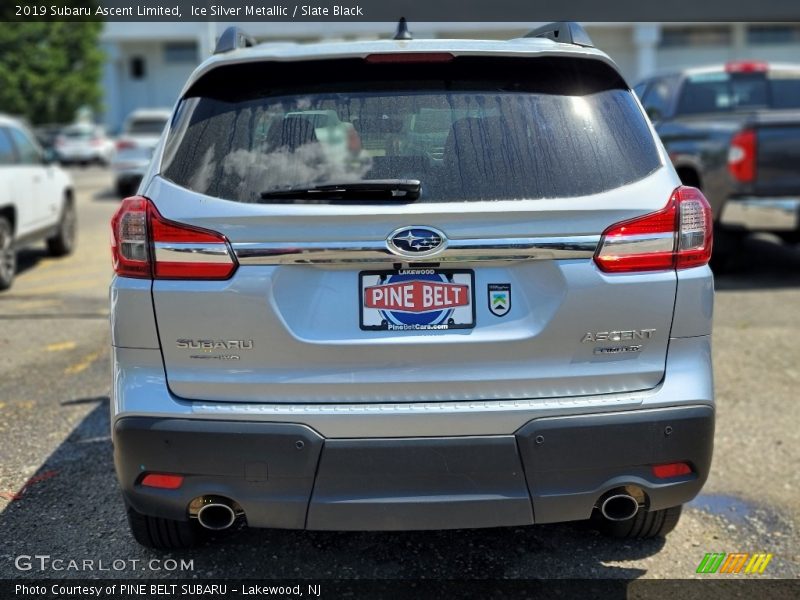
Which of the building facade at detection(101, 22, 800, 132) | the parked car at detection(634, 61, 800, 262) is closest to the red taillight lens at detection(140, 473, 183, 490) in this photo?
the parked car at detection(634, 61, 800, 262)

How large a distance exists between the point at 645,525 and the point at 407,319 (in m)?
1.47

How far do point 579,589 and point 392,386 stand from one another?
1.14 metres

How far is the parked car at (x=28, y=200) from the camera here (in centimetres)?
912

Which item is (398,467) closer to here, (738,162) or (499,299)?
(499,299)

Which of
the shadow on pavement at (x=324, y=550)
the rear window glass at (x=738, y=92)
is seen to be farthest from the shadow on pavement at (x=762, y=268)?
the shadow on pavement at (x=324, y=550)

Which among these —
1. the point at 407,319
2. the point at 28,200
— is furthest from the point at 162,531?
the point at 28,200

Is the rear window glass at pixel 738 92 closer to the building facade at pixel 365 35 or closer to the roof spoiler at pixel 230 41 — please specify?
the roof spoiler at pixel 230 41

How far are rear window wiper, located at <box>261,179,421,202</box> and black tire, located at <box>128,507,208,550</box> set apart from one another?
4.43ft

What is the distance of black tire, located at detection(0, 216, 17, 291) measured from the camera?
8.88m

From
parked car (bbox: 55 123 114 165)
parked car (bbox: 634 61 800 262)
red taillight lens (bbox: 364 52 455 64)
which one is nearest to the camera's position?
red taillight lens (bbox: 364 52 455 64)

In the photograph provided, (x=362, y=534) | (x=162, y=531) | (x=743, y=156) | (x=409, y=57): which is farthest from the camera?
(x=743, y=156)

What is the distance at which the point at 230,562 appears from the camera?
3393mm

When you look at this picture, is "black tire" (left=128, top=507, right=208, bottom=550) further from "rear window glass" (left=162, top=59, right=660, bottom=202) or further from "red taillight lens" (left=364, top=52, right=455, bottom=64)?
"red taillight lens" (left=364, top=52, right=455, bottom=64)

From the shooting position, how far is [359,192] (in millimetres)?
2727
